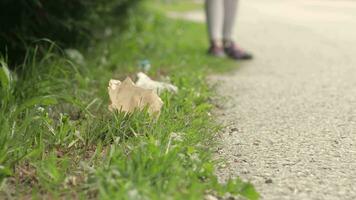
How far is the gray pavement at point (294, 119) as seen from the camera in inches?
74.7

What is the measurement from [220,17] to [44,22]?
1.74m

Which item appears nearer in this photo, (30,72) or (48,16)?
(30,72)

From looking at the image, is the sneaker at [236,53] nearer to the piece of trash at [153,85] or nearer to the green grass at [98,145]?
the green grass at [98,145]

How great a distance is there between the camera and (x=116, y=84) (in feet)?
7.86

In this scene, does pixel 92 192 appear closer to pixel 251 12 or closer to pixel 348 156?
pixel 348 156

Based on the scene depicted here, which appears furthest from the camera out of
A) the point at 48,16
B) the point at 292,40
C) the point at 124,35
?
the point at 292,40

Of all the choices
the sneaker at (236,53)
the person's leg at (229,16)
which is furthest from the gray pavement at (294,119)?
the person's leg at (229,16)

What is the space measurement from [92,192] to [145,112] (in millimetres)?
591

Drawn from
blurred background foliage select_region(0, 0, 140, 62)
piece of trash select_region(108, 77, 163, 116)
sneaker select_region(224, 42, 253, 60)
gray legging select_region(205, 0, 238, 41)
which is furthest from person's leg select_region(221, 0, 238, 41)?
piece of trash select_region(108, 77, 163, 116)

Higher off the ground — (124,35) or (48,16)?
(48,16)

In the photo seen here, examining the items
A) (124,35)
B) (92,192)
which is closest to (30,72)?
(92,192)

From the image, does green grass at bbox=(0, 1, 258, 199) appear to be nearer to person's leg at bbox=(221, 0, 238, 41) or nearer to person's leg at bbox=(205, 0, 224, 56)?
person's leg at bbox=(205, 0, 224, 56)

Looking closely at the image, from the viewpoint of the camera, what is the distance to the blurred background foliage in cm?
343

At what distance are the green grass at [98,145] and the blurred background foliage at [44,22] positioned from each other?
1.22ft
